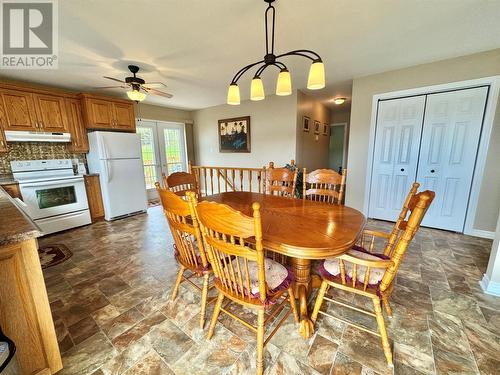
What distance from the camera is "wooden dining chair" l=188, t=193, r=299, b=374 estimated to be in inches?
39.1

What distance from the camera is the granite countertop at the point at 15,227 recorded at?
3.01 feet

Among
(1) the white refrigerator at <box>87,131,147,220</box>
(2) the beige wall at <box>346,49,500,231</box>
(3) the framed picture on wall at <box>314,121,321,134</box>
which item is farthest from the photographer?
(3) the framed picture on wall at <box>314,121,321,134</box>

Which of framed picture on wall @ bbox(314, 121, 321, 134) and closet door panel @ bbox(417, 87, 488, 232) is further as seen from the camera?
framed picture on wall @ bbox(314, 121, 321, 134)


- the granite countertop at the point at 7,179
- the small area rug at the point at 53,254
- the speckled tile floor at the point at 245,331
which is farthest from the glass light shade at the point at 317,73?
the granite countertop at the point at 7,179

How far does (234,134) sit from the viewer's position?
5.12m

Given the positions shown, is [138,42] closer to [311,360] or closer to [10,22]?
[10,22]

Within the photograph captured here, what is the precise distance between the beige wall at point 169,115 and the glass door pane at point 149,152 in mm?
202

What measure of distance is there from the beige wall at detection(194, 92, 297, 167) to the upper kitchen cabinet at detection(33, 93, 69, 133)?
9.85 ft

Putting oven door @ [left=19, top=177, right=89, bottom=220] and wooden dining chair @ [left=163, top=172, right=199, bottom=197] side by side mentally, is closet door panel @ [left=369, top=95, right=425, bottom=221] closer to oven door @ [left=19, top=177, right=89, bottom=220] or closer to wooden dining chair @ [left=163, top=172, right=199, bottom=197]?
wooden dining chair @ [left=163, top=172, right=199, bottom=197]

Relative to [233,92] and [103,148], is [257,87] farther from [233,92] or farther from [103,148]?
[103,148]

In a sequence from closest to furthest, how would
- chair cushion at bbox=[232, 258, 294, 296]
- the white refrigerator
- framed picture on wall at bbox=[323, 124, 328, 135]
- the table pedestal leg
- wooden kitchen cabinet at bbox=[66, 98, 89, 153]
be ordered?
chair cushion at bbox=[232, 258, 294, 296] < the table pedestal leg < wooden kitchen cabinet at bbox=[66, 98, 89, 153] < the white refrigerator < framed picture on wall at bbox=[323, 124, 328, 135]

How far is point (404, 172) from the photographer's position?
3.27 m

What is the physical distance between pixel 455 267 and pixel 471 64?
259cm

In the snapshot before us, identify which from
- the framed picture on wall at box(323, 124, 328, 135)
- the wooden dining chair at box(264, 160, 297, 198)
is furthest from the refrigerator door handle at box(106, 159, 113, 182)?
the framed picture on wall at box(323, 124, 328, 135)
